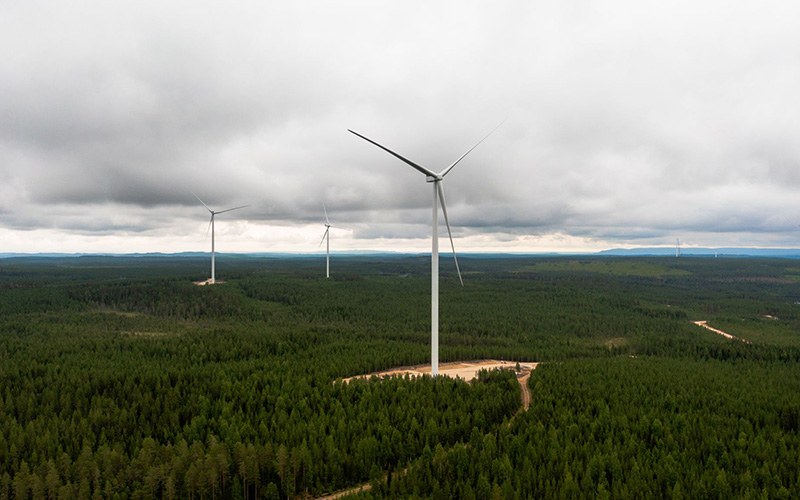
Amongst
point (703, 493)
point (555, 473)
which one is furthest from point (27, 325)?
point (703, 493)

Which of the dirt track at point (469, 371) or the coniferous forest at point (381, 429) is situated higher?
the coniferous forest at point (381, 429)

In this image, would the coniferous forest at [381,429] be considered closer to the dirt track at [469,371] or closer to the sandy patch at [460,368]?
the dirt track at [469,371]

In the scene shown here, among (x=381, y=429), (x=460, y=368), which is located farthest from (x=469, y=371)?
(x=381, y=429)

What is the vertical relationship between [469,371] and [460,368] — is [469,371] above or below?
above

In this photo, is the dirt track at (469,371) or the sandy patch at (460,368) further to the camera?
the sandy patch at (460,368)

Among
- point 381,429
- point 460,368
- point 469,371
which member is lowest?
point 460,368

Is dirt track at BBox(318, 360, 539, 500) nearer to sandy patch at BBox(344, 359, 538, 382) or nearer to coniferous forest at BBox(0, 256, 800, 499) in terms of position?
sandy patch at BBox(344, 359, 538, 382)

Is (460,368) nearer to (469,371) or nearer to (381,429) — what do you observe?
(469,371)

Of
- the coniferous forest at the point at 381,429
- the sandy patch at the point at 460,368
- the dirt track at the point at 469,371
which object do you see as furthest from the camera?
the sandy patch at the point at 460,368

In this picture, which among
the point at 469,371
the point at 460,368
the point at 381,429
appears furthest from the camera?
the point at 460,368

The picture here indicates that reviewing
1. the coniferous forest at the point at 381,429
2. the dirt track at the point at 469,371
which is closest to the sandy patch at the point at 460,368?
the dirt track at the point at 469,371

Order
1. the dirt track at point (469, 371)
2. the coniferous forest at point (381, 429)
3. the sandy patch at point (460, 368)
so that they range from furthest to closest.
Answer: the sandy patch at point (460, 368) → the dirt track at point (469, 371) → the coniferous forest at point (381, 429)
